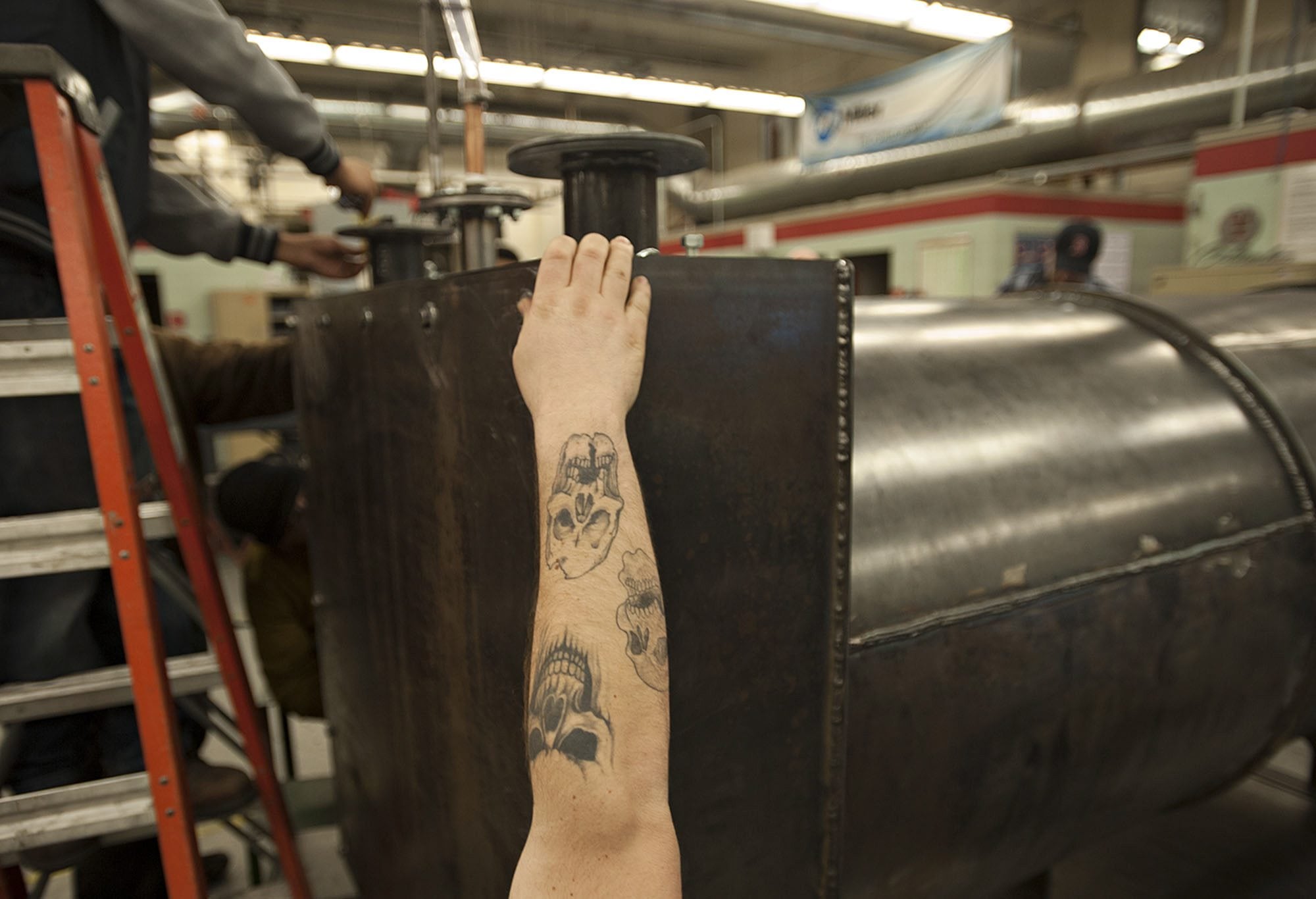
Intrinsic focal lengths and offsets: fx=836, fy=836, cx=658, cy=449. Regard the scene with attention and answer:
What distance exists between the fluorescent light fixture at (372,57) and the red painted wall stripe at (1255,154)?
5134 mm

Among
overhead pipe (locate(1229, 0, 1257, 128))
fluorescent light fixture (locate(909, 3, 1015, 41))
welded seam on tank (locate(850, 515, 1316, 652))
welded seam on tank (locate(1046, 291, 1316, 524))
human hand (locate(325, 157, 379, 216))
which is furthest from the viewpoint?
fluorescent light fixture (locate(909, 3, 1015, 41))

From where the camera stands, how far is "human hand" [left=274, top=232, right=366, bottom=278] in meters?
1.83

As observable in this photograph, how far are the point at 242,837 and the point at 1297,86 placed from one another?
213 inches

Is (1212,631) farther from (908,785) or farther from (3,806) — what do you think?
(3,806)

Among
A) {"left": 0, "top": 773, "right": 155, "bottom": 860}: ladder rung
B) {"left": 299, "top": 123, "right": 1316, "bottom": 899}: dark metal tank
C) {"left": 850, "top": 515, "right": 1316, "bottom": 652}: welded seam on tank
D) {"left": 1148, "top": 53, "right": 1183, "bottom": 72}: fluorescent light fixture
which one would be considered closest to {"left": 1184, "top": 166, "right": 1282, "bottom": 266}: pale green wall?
{"left": 299, "top": 123, "right": 1316, "bottom": 899}: dark metal tank

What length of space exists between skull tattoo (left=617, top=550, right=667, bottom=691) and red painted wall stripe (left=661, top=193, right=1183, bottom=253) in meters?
5.10

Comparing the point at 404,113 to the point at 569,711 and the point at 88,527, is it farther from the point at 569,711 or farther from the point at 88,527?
the point at 569,711

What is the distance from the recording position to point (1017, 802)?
0.98 meters

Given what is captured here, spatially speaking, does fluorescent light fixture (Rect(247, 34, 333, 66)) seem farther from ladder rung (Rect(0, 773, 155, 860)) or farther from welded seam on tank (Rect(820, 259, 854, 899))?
welded seam on tank (Rect(820, 259, 854, 899))

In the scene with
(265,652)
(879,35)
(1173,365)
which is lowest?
(265,652)

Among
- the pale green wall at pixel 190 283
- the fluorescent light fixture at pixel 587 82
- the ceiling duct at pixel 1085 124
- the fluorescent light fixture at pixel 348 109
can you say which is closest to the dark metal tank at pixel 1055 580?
the ceiling duct at pixel 1085 124

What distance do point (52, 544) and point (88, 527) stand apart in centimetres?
5

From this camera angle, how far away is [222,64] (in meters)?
1.33

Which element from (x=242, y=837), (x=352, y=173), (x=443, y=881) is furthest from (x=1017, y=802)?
(x=352, y=173)
